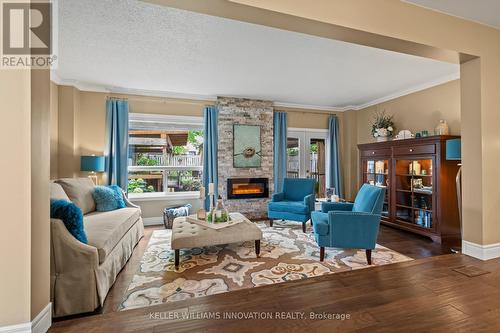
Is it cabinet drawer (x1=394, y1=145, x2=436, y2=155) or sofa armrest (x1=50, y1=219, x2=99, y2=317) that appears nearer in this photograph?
sofa armrest (x1=50, y1=219, x2=99, y2=317)

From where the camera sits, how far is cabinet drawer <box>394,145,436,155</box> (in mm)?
3774

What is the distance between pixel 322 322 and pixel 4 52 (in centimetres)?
246

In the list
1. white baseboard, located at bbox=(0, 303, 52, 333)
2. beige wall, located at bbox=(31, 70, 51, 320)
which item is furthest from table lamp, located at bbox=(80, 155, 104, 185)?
white baseboard, located at bbox=(0, 303, 52, 333)

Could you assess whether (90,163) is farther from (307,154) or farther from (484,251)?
(484,251)

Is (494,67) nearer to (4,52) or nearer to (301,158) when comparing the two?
(301,158)

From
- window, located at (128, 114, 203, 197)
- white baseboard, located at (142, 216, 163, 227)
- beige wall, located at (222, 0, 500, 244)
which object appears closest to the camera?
Result: beige wall, located at (222, 0, 500, 244)

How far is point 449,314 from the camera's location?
→ 1.64 meters

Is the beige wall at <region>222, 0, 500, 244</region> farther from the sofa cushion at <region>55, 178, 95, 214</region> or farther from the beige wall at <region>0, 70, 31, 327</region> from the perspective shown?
the sofa cushion at <region>55, 178, 95, 214</region>

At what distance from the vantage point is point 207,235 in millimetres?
2848

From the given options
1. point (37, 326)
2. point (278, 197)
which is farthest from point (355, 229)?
point (37, 326)

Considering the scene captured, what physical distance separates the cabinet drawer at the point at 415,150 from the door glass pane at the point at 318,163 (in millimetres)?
2026

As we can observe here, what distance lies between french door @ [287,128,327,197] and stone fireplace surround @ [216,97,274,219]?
71 cm

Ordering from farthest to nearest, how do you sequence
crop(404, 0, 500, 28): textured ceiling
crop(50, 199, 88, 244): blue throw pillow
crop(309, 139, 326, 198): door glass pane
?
1. crop(309, 139, 326, 198): door glass pane
2. crop(404, 0, 500, 28): textured ceiling
3. crop(50, 199, 88, 244): blue throw pillow

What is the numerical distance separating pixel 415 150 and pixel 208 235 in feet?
12.2
